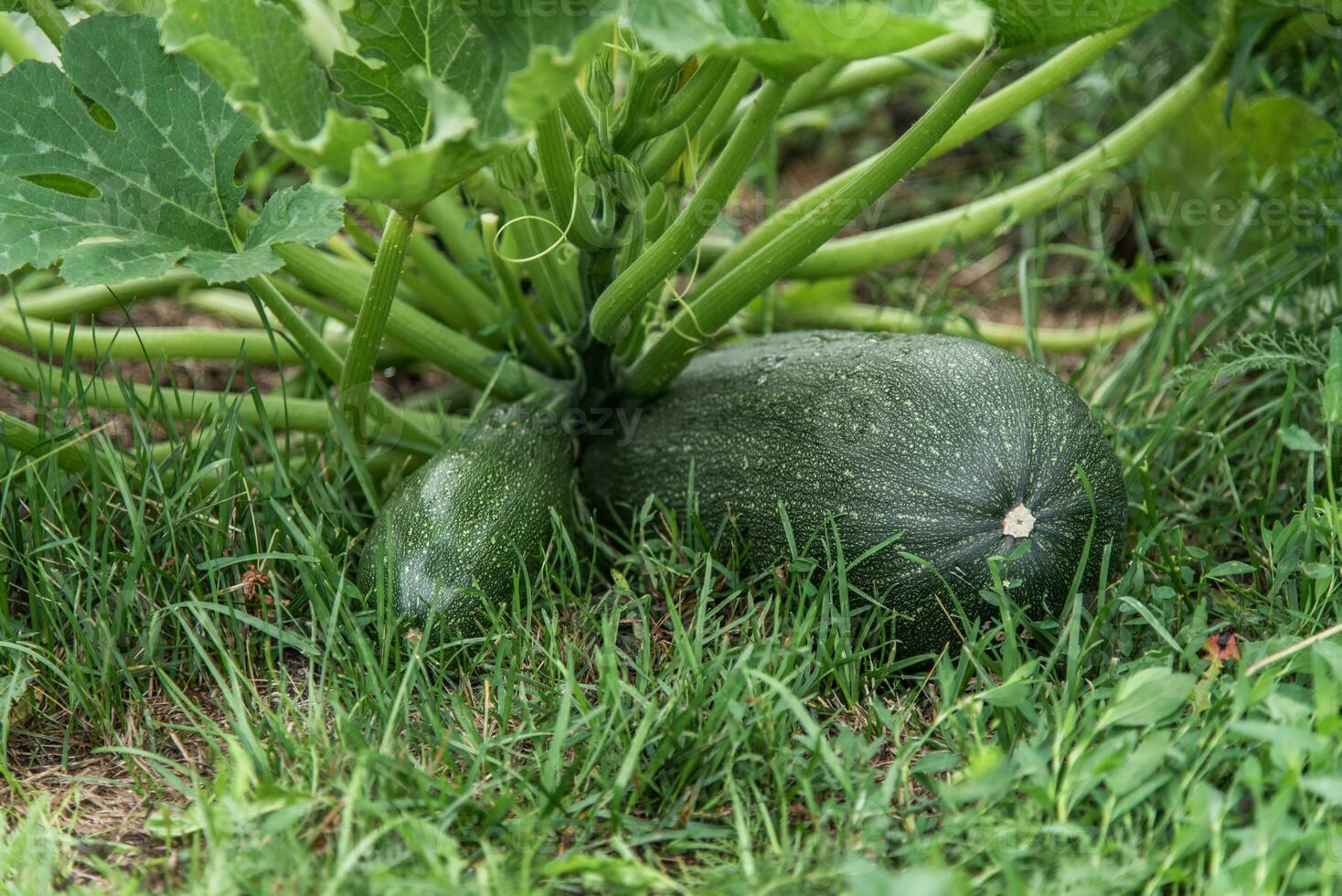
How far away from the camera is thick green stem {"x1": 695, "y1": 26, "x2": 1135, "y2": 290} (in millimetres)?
2088

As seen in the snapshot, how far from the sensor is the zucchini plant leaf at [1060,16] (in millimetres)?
1622

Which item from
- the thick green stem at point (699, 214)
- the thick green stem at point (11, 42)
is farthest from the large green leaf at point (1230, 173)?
the thick green stem at point (11, 42)

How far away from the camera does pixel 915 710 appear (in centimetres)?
180

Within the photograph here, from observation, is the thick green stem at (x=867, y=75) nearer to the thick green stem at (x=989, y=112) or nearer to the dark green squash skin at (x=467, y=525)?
the thick green stem at (x=989, y=112)

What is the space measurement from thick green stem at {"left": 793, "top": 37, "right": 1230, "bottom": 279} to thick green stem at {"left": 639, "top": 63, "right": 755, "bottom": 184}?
57 centimetres

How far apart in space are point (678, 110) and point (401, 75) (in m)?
0.41

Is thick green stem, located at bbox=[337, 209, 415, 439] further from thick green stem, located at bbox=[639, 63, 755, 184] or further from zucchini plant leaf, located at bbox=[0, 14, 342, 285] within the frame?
thick green stem, located at bbox=[639, 63, 755, 184]

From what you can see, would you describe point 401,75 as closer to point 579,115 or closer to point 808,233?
point 579,115

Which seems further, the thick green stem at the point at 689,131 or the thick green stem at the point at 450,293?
the thick green stem at the point at 450,293

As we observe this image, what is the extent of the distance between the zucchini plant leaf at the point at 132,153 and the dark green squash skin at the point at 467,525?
0.45 meters

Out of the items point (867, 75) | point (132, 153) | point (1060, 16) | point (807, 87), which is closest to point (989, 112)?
point (807, 87)

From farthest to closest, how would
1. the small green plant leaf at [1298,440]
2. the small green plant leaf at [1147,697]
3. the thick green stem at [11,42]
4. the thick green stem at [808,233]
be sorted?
the thick green stem at [11,42] < the small green plant leaf at [1298,440] < the thick green stem at [808,233] < the small green plant leaf at [1147,697]

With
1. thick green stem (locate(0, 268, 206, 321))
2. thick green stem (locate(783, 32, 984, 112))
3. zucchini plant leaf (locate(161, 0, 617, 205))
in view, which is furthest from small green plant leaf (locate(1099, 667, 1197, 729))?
thick green stem (locate(0, 268, 206, 321))

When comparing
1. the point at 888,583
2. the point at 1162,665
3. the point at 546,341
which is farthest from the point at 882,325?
the point at 1162,665
